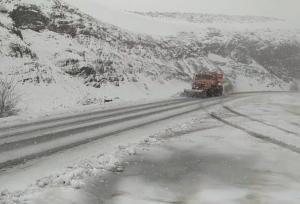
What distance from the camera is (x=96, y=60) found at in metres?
32.8

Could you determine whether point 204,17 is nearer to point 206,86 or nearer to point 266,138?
point 206,86

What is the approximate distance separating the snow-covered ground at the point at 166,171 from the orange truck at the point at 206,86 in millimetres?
18962

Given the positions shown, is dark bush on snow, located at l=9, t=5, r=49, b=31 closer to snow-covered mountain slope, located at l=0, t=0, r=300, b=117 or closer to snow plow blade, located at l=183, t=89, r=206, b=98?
snow-covered mountain slope, located at l=0, t=0, r=300, b=117

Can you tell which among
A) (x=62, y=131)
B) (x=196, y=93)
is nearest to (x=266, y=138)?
(x=62, y=131)

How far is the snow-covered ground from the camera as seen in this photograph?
23.7 ft

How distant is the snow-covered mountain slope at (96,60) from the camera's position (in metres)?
24.8

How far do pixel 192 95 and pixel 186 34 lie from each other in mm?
33282

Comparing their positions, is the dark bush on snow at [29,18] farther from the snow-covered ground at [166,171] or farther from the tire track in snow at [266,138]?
the snow-covered ground at [166,171]

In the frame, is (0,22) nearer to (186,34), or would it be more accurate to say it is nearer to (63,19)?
(63,19)

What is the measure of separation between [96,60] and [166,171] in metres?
24.5

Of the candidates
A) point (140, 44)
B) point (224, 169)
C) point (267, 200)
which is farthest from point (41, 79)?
point (140, 44)

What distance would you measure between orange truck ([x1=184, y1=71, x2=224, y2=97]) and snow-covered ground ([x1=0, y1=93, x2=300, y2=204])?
18962mm

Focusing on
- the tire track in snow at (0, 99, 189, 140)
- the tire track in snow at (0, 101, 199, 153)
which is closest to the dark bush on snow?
the tire track in snow at (0, 99, 189, 140)

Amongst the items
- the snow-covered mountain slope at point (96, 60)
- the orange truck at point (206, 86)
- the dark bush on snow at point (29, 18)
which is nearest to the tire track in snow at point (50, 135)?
the snow-covered mountain slope at point (96, 60)
